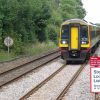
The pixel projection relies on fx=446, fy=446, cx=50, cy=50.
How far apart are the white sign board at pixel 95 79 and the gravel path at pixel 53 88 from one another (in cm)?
334

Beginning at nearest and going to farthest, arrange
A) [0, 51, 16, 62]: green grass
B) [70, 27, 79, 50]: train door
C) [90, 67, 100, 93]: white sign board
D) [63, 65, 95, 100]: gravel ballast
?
1. [90, 67, 100, 93]: white sign board
2. [63, 65, 95, 100]: gravel ballast
3. [70, 27, 79, 50]: train door
4. [0, 51, 16, 62]: green grass

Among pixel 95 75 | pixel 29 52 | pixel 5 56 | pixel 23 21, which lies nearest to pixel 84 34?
pixel 5 56

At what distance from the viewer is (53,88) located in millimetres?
16203

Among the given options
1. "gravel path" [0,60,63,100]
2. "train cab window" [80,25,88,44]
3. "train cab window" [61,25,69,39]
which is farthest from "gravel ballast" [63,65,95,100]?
"train cab window" [61,25,69,39]

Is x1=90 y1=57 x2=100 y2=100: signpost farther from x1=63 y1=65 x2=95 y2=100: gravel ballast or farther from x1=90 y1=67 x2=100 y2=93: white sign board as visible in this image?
x1=63 y1=65 x2=95 y2=100: gravel ballast

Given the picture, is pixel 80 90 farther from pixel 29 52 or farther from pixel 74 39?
pixel 29 52

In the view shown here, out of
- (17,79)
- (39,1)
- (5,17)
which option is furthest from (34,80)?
(39,1)

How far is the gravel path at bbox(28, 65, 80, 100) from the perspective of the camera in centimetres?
1426

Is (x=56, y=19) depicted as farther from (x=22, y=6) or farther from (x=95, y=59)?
(x=95, y=59)

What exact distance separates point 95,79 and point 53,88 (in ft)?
17.9

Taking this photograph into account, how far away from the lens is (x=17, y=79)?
18.6m

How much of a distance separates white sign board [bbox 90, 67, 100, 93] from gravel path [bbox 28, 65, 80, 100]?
132 inches

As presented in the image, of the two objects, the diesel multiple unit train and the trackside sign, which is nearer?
the trackside sign

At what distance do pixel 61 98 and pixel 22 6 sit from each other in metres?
23.9
